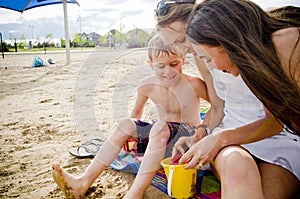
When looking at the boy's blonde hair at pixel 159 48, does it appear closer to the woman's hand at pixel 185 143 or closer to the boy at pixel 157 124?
the boy at pixel 157 124

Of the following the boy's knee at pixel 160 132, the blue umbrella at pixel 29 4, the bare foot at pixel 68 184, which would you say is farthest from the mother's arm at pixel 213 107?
the blue umbrella at pixel 29 4

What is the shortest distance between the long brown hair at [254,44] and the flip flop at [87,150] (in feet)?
4.42

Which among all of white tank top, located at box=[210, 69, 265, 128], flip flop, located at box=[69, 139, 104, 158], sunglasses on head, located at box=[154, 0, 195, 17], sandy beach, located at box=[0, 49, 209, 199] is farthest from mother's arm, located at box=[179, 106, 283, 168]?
flip flop, located at box=[69, 139, 104, 158]

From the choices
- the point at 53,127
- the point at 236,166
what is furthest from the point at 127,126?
the point at 53,127

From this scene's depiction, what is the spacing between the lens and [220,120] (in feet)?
5.91

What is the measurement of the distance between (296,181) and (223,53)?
641 mm

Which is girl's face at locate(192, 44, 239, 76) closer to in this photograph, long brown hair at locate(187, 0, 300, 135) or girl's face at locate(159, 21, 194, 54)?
long brown hair at locate(187, 0, 300, 135)

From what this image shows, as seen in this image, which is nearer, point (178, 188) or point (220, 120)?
point (178, 188)

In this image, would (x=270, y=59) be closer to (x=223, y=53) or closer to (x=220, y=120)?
(x=223, y=53)

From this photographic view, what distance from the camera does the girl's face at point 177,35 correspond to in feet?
5.47

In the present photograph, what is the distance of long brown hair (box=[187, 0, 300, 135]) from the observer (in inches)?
40.6

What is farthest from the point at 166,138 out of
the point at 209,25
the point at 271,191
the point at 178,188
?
the point at 209,25

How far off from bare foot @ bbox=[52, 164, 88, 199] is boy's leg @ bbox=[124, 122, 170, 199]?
31 cm

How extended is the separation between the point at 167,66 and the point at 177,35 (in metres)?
0.29
